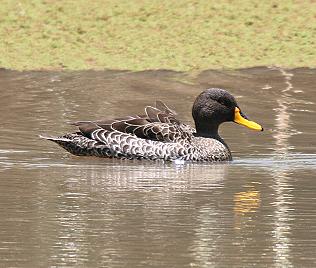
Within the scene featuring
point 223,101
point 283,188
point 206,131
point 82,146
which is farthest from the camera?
point 223,101

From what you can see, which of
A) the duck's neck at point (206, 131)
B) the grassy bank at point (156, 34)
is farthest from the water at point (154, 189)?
the grassy bank at point (156, 34)

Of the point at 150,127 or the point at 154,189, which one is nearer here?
the point at 154,189

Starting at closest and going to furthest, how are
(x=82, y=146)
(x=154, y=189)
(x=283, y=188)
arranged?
(x=154, y=189) < (x=283, y=188) < (x=82, y=146)

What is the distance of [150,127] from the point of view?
47.1 ft

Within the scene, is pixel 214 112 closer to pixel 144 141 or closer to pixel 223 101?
pixel 223 101

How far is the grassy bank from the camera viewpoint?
21.8 metres

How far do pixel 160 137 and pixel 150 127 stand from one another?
0.15 metres

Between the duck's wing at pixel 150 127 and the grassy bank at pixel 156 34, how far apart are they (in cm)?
668

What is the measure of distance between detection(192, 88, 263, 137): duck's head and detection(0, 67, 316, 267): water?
367 mm

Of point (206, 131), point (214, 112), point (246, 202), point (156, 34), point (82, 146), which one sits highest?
point (156, 34)

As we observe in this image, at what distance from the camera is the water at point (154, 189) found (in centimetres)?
894

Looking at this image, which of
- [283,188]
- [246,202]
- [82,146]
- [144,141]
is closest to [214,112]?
[144,141]

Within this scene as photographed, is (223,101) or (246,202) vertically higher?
(223,101)

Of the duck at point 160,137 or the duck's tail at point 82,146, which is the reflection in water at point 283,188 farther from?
Result: the duck's tail at point 82,146
